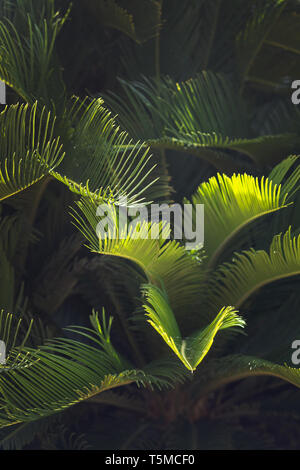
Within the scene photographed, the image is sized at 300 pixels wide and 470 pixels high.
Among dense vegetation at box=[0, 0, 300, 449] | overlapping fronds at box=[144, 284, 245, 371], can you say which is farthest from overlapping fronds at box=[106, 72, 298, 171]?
overlapping fronds at box=[144, 284, 245, 371]

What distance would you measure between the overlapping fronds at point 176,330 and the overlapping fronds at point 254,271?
266mm

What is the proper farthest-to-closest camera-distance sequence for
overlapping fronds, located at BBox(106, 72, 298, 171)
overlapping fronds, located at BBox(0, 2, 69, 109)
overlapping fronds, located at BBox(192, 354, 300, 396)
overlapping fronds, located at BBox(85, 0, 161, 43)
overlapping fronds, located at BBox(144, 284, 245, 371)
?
overlapping fronds, located at BBox(85, 0, 161, 43) < overlapping fronds, located at BBox(106, 72, 298, 171) < overlapping fronds, located at BBox(0, 2, 69, 109) < overlapping fronds, located at BBox(192, 354, 300, 396) < overlapping fronds, located at BBox(144, 284, 245, 371)

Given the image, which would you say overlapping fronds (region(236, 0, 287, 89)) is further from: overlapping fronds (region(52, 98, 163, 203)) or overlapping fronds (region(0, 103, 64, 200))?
overlapping fronds (region(0, 103, 64, 200))

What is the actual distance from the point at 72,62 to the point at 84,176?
96cm

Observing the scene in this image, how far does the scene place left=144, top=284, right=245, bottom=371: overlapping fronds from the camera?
147cm

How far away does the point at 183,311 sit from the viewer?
2059mm

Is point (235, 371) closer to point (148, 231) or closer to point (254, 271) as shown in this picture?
point (254, 271)

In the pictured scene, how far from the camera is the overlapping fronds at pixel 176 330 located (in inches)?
57.7

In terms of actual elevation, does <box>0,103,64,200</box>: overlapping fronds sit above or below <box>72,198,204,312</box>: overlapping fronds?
above

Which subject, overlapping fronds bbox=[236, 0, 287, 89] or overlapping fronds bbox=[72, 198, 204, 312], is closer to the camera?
overlapping fronds bbox=[72, 198, 204, 312]

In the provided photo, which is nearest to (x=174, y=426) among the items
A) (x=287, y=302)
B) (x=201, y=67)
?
(x=287, y=302)

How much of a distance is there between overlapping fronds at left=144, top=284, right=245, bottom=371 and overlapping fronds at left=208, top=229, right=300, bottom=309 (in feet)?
0.87

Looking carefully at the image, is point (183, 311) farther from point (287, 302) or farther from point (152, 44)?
point (152, 44)

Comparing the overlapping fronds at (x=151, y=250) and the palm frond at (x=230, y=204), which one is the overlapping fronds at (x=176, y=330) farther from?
the palm frond at (x=230, y=204)
